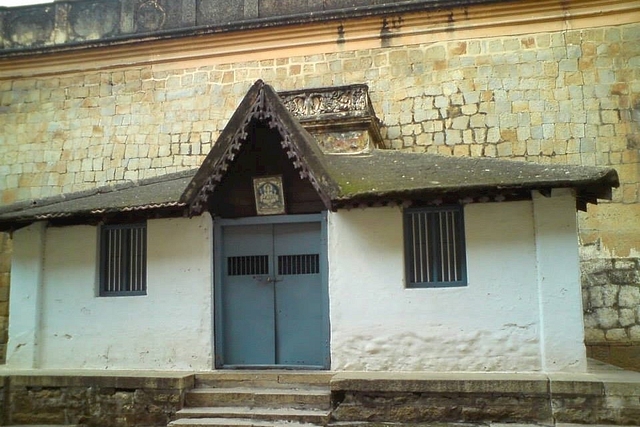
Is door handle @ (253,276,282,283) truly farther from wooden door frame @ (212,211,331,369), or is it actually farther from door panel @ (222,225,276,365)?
wooden door frame @ (212,211,331,369)

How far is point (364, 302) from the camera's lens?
7988 mm

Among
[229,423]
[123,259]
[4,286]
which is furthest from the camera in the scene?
[4,286]

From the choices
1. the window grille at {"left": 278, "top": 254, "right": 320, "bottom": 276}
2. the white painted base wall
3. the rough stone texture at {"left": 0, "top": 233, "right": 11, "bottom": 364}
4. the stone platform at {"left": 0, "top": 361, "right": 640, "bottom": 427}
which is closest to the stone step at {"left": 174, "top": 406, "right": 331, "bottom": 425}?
the stone platform at {"left": 0, "top": 361, "right": 640, "bottom": 427}

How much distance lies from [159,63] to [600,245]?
9789 millimetres

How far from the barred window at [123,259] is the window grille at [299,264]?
2.10m

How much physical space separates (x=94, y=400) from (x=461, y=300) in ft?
16.6

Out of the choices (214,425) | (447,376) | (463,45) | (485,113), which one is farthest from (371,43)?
(214,425)

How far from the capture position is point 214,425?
23.3ft

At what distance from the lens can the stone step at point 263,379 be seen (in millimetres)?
7645

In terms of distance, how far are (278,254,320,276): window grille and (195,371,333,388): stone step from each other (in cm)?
141

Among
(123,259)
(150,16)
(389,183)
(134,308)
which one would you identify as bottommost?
(134,308)

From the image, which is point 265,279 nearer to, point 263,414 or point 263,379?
point 263,379

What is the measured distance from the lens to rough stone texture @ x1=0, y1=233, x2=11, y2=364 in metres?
12.8

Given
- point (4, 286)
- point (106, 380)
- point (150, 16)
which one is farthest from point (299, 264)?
point (4, 286)
